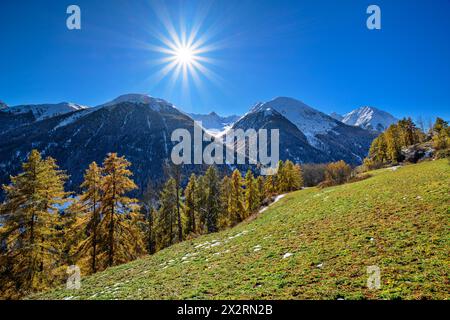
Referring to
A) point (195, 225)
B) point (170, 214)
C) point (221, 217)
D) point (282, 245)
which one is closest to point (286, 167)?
point (221, 217)

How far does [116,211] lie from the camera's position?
80.8ft

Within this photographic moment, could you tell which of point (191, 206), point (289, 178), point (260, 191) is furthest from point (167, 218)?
point (289, 178)

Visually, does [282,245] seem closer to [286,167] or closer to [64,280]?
[64,280]

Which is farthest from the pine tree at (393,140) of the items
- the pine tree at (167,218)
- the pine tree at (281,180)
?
the pine tree at (167,218)

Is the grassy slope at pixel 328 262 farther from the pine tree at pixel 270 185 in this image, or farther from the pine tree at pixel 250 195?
the pine tree at pixel 270 185

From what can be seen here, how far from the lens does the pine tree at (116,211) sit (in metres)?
24.0

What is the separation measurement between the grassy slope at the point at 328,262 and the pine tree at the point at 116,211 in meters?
7.78

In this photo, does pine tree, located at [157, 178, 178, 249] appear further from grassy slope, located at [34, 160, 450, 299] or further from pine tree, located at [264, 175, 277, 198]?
pine tree, located at [264, 175, 277, 198]

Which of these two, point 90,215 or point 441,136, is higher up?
point 441,136

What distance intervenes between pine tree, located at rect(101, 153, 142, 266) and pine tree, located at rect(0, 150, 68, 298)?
172 inches

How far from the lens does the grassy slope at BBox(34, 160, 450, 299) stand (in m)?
7.94

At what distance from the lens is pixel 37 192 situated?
21328 millimetres

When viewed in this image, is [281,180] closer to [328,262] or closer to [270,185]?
[270,185]

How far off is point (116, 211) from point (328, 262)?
71.3ft
